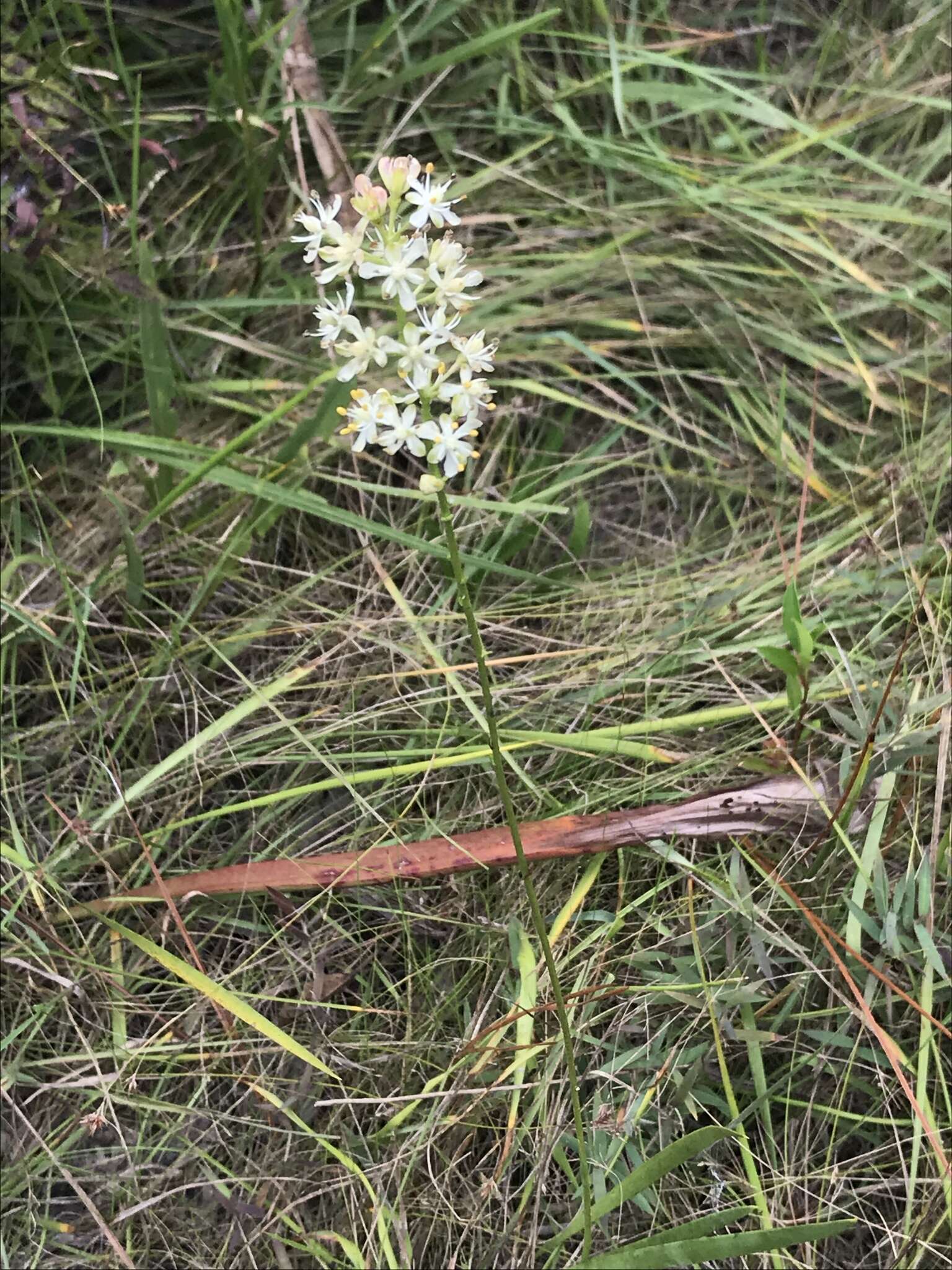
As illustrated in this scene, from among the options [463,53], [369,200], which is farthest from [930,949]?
[463,53]

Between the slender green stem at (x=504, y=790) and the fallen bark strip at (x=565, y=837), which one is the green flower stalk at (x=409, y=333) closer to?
the slender green stem at (x=504, y=790)

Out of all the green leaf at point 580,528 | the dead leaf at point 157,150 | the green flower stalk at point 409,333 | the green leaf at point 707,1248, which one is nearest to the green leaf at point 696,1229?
the green leaf at point 707,1248

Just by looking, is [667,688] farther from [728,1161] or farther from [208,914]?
[208,914]

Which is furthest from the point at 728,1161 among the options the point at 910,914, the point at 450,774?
the point at 450,774

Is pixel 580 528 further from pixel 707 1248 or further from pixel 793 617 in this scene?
pixel 707 1248

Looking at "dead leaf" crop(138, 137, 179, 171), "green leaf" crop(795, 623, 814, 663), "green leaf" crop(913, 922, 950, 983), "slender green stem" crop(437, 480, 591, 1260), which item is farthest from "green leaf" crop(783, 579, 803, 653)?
"dead leaf" crop(138, 137, 179, 171)

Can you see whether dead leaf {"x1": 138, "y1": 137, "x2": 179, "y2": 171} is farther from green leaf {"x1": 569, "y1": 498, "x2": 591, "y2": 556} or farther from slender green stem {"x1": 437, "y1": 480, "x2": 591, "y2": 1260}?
slender green stem {"x1": 437, "y1": 480, "x2": 591, "y2": 1260}
